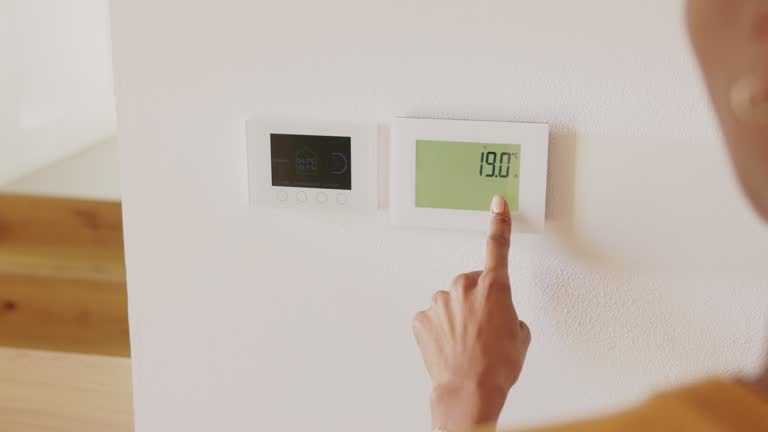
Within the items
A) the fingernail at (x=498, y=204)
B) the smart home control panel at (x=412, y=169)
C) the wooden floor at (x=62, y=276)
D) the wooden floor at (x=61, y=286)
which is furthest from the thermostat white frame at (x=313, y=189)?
the wooden floor at (x=62, y=276)

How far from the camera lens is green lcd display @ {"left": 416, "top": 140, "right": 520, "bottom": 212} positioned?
2.83 feet

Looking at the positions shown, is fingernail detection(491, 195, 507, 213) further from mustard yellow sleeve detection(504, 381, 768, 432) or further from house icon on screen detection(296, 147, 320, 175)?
mustard yellow sleeve detection(504, 381, 768, 432)

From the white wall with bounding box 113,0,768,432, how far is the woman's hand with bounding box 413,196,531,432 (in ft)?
0.19

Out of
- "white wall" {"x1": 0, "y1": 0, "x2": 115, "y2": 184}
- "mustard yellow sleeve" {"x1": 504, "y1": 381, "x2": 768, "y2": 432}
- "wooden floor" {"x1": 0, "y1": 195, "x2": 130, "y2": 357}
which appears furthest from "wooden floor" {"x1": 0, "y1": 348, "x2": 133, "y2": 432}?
"mustard yellow sleeve" {"x1": 504, "y1": 381, "x2": 768, "y2": 432}

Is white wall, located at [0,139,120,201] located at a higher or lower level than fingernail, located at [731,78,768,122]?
lower

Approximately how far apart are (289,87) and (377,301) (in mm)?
225

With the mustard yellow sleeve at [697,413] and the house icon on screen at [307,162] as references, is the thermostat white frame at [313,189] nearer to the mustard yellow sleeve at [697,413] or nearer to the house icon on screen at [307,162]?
the house icon on screen at [307,162]

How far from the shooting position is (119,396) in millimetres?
1274

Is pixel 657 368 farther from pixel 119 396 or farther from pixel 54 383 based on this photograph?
pixel 54 383

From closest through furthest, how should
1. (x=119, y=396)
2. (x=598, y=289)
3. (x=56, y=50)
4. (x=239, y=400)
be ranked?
(x=598, y=289) → (x=239, y=400) → (x=119, y=396) → (x=56, y=50)

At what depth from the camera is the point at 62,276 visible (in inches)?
66.1

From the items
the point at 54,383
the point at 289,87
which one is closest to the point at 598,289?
the point at 289,87

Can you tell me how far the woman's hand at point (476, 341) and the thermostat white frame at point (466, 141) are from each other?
26mm

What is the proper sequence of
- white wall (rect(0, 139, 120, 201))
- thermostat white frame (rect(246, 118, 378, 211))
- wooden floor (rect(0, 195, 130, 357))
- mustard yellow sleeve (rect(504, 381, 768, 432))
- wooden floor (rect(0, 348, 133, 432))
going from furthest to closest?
white wall (rect(0, 139, 120, 201)) < wooden floor (rect(0, 195, 130, 357)) < wooden floor (rect(0, 348, 133, 432)) < thermostat white frame (rect(246, 118, 378, 211)) < mustard yellow sleeve (rect(504, 381, 768, 432))
